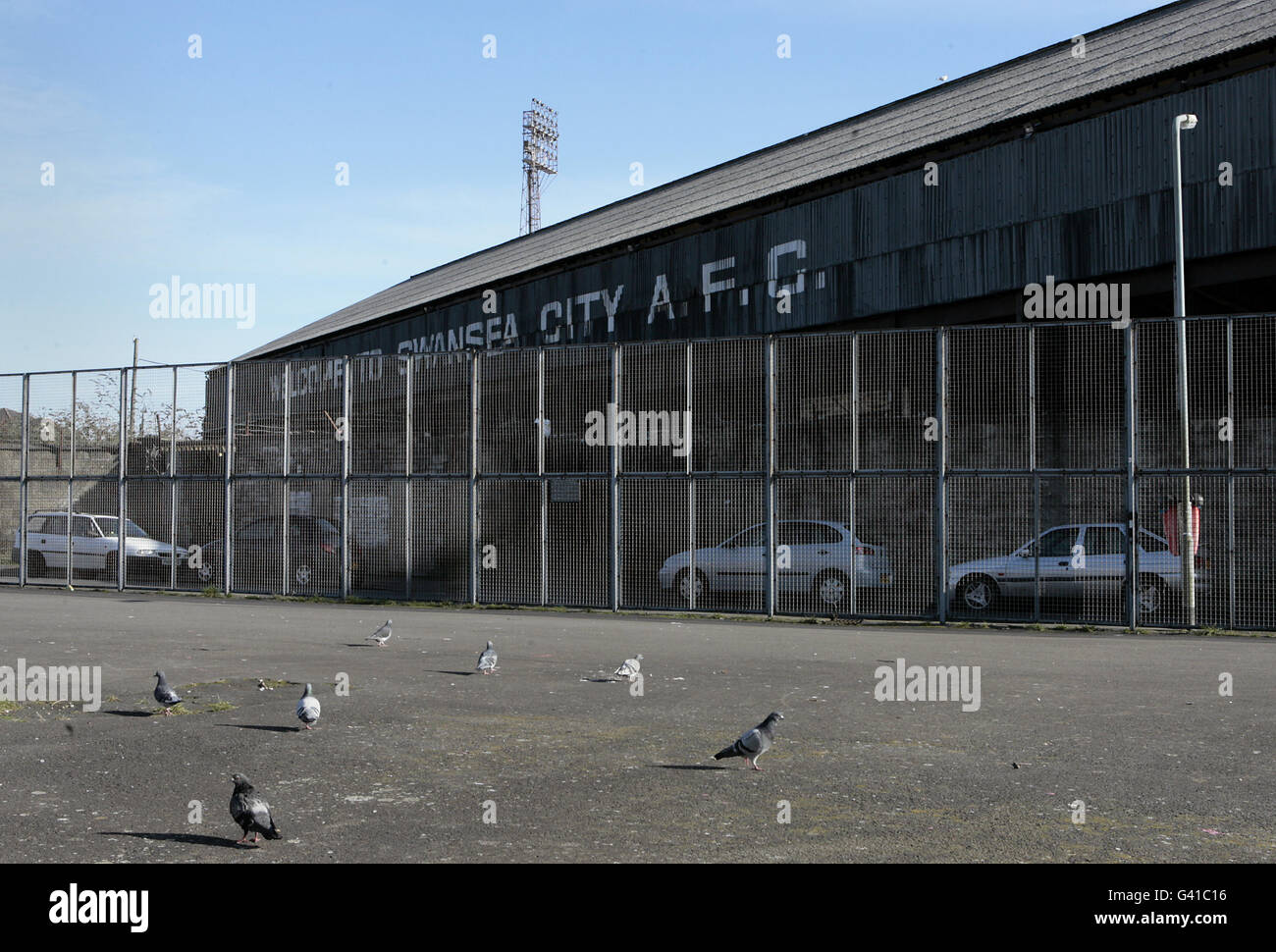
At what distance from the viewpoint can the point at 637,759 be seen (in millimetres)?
7707

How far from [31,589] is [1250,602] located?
2302cm

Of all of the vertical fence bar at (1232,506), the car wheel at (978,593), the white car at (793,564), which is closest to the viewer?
the vertical fence bar at (1232,506)

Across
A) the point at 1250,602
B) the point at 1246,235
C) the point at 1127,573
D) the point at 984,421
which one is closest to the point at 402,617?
the point at 984,421

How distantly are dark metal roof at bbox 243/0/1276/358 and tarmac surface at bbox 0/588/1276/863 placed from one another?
14.6 meters

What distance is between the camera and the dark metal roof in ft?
76.9

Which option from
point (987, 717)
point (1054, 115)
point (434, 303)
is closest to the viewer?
point (987, 717)

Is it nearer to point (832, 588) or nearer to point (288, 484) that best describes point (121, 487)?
point (288, 484)

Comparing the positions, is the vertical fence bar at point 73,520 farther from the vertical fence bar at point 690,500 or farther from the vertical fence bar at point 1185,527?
the vertical fence bar at point 1185,527

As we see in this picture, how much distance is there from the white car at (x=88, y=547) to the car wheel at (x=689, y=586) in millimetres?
10518

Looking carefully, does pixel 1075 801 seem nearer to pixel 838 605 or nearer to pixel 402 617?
pixel 838 605

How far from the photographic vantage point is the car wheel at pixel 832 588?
1858cm

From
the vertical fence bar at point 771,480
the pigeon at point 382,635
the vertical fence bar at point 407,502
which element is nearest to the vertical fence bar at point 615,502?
the vertical fence bar at point 771,480

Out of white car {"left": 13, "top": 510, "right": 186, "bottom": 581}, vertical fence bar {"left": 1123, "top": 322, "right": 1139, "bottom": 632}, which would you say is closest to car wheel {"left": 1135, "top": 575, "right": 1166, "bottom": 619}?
vertical fence bar {"left": 1123, "top": 322, "right": 1139, "bottom": 632}

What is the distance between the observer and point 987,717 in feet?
30.9
